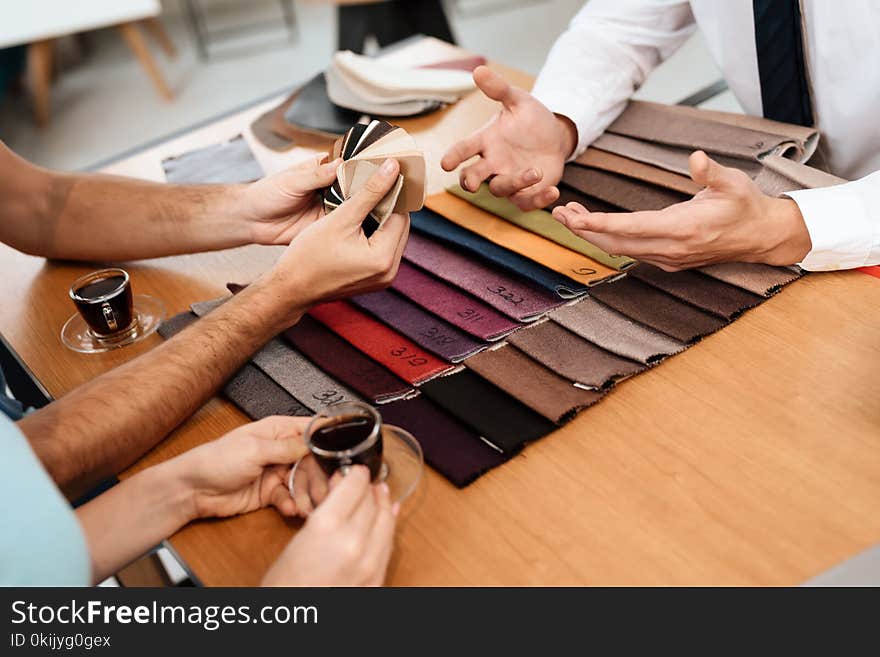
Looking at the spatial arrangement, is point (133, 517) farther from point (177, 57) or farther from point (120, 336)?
point (177, 57)

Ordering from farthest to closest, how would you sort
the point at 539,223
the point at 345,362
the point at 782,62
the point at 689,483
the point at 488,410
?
the point at 782,62 → the point at 539,223 → the point at 345,362 → the point at 488,410 → the point at 689,483

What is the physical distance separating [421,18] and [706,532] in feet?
10.2

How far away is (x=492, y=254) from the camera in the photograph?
1.31m

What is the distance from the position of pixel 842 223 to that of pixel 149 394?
1.00m

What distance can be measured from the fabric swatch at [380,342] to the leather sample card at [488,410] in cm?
3

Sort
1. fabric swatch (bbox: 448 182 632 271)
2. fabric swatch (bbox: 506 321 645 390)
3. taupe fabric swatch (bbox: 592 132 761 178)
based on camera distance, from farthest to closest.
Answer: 1. taupe fabric swatch (bbox: 592 132 761 178)
2. fabric swatch (bbox: 448 182 632 271)
3. fabric swatch (bbox: 506 321 645 390)

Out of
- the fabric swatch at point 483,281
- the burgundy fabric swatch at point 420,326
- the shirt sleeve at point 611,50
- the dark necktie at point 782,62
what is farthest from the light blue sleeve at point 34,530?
the dark necktie at point 782,62

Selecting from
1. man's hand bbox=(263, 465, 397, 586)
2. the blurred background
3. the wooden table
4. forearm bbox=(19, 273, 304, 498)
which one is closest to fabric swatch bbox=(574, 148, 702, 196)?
the wooden table

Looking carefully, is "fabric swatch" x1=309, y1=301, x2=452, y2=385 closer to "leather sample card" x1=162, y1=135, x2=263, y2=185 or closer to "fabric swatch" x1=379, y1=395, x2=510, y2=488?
"fabric swatch" x1=379, y1=395, x2=510, y2=488

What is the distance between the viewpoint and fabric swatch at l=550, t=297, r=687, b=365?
1113 mm

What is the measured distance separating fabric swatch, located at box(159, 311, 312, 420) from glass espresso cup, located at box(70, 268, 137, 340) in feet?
0.77

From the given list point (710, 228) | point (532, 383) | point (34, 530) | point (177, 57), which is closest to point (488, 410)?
point (532, 383)

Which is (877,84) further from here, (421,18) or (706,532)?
(421,18)
